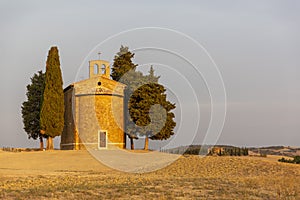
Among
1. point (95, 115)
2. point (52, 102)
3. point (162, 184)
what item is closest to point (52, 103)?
point (52, 102)

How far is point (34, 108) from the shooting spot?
167 ft

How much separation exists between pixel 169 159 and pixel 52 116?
46.3 ft

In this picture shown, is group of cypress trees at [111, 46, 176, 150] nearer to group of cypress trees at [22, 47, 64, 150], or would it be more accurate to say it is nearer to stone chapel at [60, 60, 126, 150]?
stone chapel at [60, 60, 126, 150]

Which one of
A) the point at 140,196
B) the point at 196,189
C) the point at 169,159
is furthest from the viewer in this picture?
the point at 169,159

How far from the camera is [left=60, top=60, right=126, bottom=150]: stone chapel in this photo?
1722 inches

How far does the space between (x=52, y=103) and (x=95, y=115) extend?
4603 mm

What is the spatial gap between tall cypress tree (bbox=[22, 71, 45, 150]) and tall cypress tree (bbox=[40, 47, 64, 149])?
19.4 ft

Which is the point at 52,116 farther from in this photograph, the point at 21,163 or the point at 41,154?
the point at 21,163

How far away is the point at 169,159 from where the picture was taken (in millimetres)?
36594

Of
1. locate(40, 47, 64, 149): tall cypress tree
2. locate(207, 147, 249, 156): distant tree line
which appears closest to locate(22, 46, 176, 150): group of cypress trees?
locate(40, 47, 64, 149): tall cypress tree

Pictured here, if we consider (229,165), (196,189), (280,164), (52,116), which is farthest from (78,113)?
(196,189)

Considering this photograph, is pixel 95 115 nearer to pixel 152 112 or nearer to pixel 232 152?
pixel 152 112

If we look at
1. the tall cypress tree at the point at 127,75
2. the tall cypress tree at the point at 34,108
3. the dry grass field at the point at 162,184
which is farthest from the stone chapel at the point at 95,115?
the dry grass field at the point at 162,184

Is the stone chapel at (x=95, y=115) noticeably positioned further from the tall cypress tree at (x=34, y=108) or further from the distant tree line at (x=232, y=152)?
the distant tree line at (x=232, y=152)
